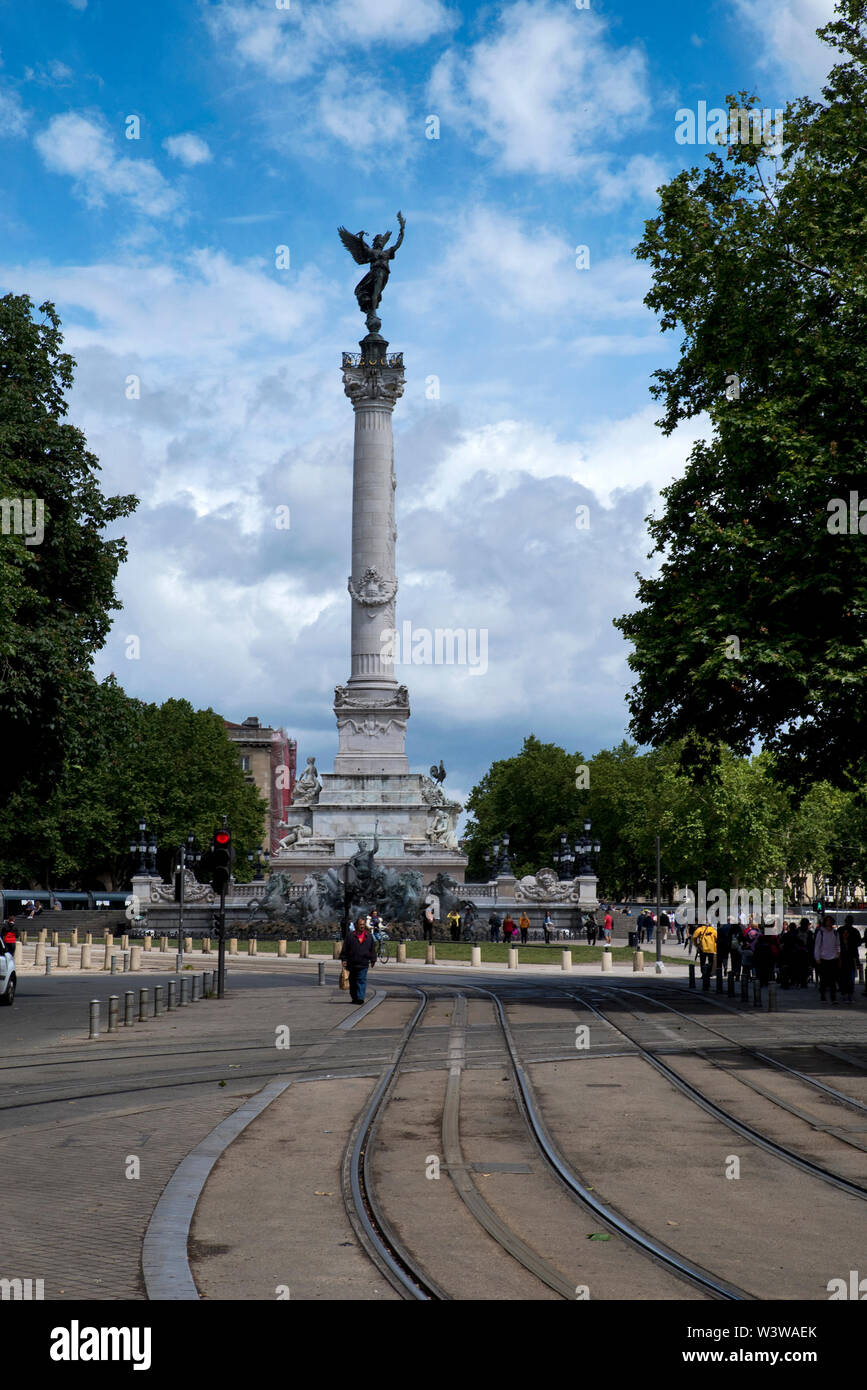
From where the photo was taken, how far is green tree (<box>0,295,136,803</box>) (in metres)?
28.3

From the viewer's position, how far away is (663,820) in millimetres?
89125

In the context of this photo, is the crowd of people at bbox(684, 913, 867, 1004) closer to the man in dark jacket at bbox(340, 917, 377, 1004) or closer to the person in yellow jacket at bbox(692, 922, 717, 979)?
the person in yellow jacket at bbox(692, 922, 717, 979)

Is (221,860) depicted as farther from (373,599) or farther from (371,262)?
(371,262)

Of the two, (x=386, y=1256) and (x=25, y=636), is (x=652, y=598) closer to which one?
(x=25, y=636)

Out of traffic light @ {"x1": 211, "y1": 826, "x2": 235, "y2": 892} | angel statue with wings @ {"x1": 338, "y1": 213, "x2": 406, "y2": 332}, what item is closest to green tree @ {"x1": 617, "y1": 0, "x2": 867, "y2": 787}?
traffic light @ {"x1": 211, "y1": 826, "x2": 235, "y2": 892}

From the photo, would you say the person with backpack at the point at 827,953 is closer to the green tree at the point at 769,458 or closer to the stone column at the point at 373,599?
the green tree at the point at 769,458

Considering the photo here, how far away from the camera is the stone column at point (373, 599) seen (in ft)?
224

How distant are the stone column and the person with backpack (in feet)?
127

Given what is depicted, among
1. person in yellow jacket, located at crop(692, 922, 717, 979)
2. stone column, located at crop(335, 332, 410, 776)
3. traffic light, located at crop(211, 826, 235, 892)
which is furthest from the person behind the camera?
stone column, located at crop(335, 332, 410, 776)

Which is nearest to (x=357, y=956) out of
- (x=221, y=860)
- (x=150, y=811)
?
(x=221, y=860)

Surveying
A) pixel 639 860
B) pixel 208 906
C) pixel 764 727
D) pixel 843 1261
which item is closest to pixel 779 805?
pixel 639 860

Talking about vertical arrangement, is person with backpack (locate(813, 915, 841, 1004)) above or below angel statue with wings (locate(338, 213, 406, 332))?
below

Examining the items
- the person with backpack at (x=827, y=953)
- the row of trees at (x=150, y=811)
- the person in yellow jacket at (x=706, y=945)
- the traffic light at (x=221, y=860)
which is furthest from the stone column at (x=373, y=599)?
the traffic light at (x=221, y=860)
